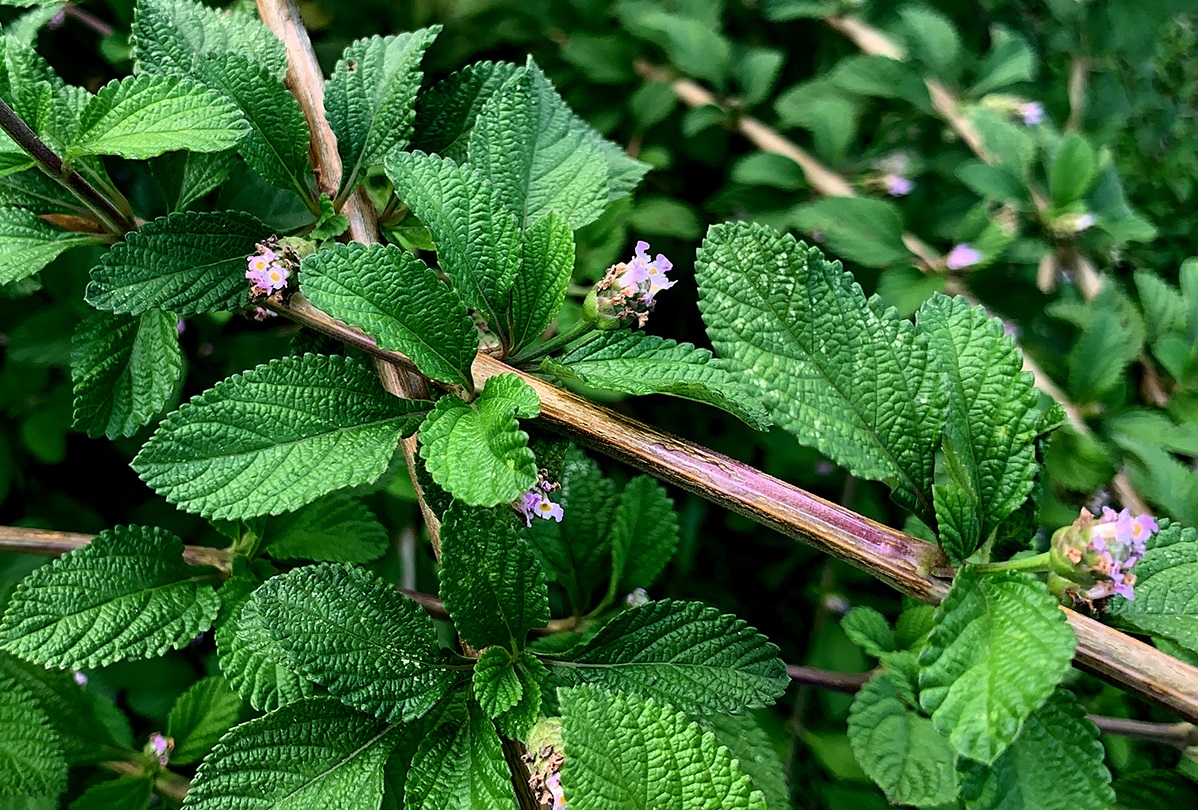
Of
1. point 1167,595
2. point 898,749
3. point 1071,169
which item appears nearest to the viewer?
point 1167,595

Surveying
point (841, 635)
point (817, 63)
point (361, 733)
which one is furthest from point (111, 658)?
point (817, 63)

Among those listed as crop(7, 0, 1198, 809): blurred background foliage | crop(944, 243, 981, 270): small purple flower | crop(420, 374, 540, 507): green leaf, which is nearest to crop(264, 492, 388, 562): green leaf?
crop(7, 0, 1198, 809): blurred background foliage

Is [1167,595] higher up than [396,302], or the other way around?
[396,302]

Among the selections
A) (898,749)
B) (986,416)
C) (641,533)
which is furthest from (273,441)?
Result: (898,749)

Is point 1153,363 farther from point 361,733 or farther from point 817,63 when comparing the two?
point 361,733

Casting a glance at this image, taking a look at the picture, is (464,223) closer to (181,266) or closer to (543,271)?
(543,271)
